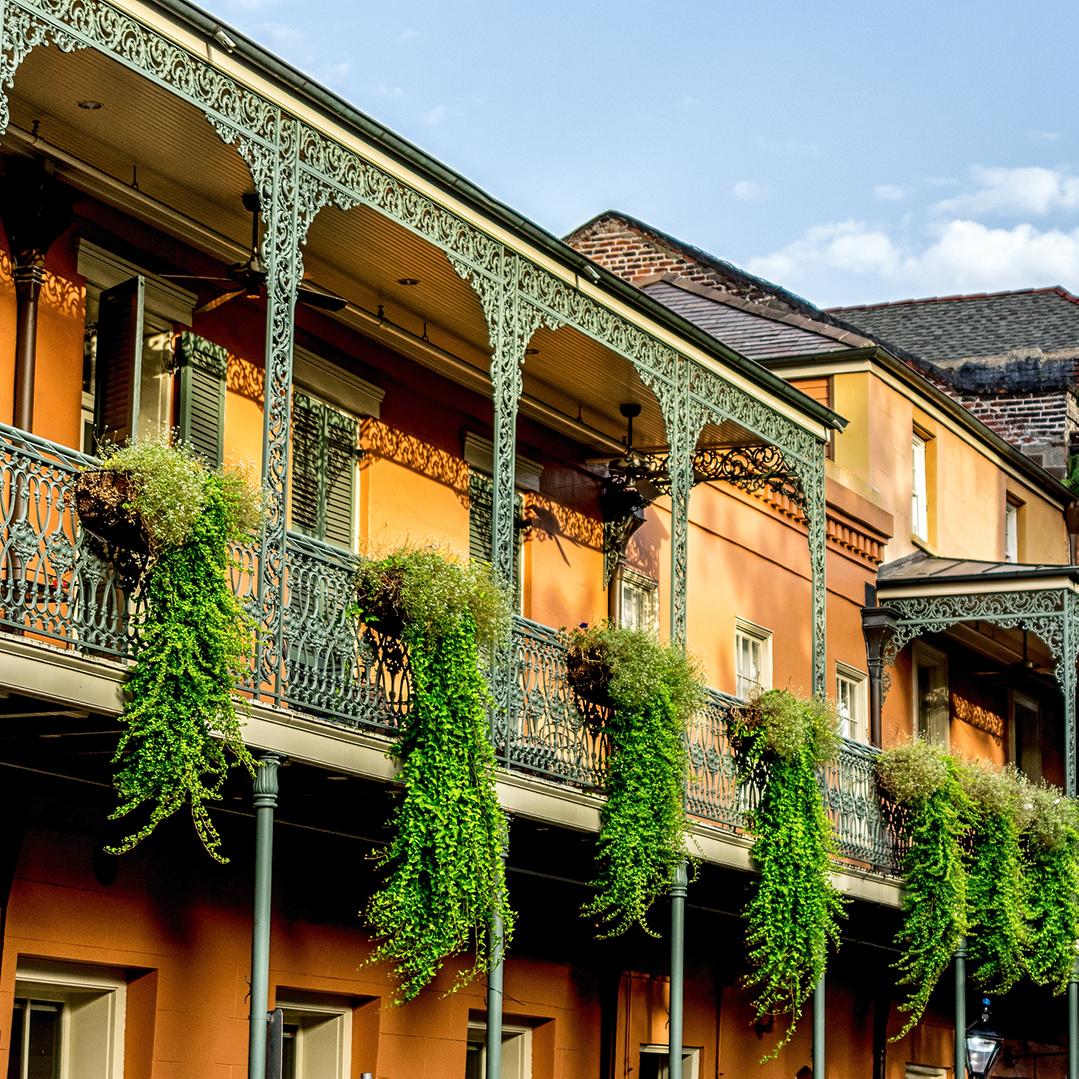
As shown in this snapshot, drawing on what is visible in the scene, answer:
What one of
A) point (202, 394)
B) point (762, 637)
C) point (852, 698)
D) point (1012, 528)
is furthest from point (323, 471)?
point (1012, 528)

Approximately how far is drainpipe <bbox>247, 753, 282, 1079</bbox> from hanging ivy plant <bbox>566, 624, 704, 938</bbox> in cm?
344

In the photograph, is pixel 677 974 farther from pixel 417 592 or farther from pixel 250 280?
pixel 250 280

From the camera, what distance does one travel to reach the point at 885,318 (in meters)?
34.3

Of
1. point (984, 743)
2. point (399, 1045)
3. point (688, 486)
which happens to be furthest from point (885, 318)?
point (399, 1045)

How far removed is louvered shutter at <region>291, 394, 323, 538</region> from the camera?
14.7 metres

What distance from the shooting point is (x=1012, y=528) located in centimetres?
2806

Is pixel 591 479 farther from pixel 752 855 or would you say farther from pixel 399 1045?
pixel 399 1045

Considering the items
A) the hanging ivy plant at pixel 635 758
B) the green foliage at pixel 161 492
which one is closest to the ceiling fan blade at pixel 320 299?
the hanging ivy plant at pixel 635 758

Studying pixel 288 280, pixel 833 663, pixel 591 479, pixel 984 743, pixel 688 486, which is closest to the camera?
pixel 288 280

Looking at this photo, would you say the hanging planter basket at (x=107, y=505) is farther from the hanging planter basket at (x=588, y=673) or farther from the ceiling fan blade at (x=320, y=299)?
the hanging planter basket at (x=588, y=673)

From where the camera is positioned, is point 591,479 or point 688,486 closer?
point 688,486

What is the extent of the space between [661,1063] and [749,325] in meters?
9.94

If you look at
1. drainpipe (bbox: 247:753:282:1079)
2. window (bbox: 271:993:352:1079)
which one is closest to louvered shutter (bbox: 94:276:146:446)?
drainpipe (bbox: 247:753:282:1079)

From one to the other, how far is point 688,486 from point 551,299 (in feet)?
6.18
